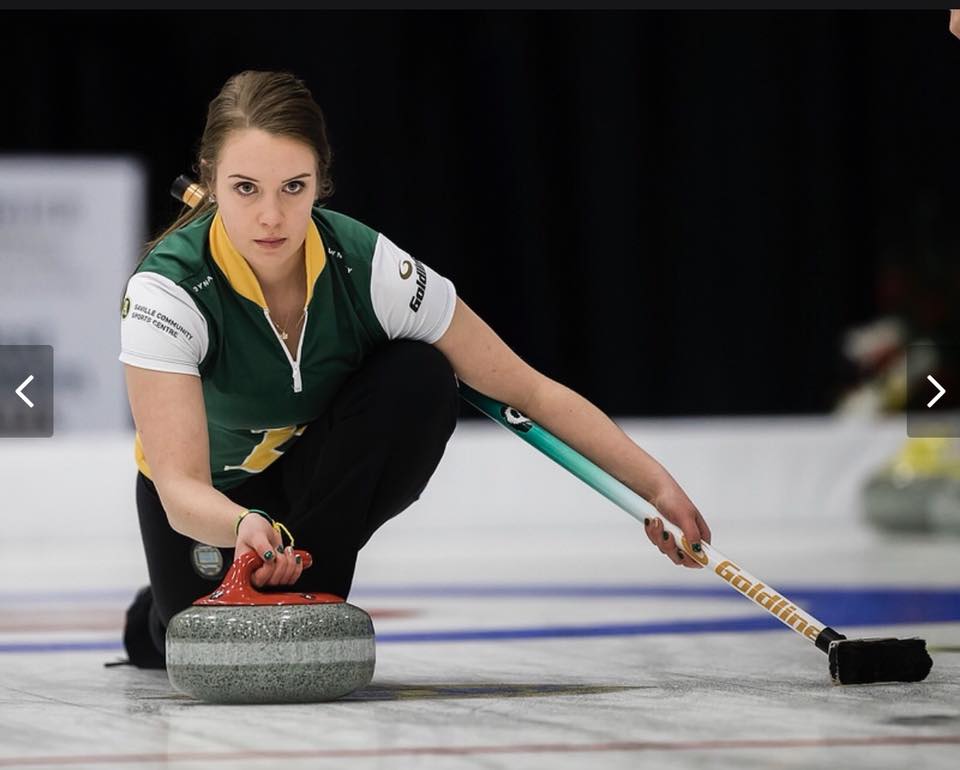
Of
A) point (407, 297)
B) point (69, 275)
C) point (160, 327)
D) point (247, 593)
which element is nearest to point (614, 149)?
point (69, 275)

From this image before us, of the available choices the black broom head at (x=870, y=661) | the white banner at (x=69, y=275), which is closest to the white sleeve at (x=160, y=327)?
the black broom head at (x=870, y=661)

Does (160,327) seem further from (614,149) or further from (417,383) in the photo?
(614,149)

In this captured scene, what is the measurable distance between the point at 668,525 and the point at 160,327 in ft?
2.47

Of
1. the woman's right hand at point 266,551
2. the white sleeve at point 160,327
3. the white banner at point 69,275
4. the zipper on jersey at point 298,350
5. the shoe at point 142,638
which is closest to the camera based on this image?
the woman's right hand at point 266,551

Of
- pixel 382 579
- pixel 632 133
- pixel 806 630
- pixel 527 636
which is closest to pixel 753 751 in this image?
pixel 806 630

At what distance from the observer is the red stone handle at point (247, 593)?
2.04 m

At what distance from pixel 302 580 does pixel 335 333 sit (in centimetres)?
35

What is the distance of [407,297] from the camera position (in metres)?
2.37

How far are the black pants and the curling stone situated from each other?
211mm

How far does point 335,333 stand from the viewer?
7.68 feet

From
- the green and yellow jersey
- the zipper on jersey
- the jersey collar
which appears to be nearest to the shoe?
the green and yellow jersey

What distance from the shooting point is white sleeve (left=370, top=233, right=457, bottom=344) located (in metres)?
2.36

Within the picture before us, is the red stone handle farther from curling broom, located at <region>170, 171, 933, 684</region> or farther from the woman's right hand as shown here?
curling broom, located at <region>170, 171, 933, 684</region>

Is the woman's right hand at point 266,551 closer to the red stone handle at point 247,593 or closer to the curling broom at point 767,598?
the red stone handle at point 247,593
